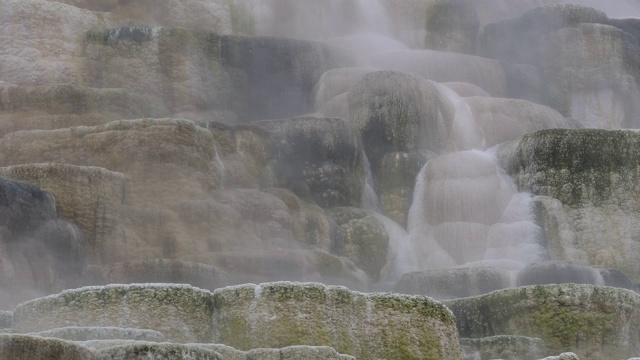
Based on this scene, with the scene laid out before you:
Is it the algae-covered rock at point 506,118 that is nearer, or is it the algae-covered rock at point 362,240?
the algae-covered rock at point 362,240

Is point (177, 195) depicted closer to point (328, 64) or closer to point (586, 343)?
point (586, 343)

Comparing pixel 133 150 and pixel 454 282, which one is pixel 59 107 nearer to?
pixel 133 150

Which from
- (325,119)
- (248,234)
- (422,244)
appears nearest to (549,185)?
(422,244)

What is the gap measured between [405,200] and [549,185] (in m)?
3.05

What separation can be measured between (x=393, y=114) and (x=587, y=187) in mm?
4890

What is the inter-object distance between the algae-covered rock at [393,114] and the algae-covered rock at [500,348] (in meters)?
13.2

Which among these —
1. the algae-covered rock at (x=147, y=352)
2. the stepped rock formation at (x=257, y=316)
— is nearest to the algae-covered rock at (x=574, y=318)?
the stepped rock formation at (x=257, y=316)

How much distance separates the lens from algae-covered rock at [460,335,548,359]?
1781 cm

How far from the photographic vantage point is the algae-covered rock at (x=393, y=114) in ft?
103

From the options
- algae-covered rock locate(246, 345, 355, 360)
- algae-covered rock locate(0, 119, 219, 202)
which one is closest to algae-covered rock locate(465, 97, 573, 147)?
algae-covered rock locate(0, 119, 219, 202)

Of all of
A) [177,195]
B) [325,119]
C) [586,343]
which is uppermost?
[325,119]

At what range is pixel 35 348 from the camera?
11539 mm

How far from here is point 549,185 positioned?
2917 centimetres

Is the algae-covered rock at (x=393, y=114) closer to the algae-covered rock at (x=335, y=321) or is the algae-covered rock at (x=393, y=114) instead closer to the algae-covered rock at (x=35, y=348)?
the algae-covered rock at (x=335, y=321)
